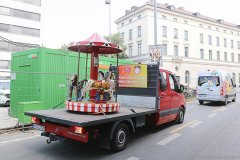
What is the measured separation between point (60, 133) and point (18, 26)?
123 ft

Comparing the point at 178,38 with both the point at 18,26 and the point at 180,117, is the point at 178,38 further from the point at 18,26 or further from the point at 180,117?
the point at 180,117

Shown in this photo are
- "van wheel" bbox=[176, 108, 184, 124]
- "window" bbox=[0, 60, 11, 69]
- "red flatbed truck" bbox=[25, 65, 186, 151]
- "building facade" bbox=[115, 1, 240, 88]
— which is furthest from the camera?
"building facade" bbox=[115, 1, 240, 88]

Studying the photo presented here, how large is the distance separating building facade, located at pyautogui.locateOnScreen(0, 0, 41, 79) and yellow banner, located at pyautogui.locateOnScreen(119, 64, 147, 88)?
3137 cm

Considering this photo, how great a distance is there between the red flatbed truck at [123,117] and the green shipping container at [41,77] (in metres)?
3.59

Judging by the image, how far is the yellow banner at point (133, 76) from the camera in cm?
789

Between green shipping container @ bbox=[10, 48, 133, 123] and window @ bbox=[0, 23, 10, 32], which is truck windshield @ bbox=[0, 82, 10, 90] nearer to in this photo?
green shipping container @ bbox=[10, 48, 133, 123]

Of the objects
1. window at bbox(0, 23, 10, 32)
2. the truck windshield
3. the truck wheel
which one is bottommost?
the truck wheel

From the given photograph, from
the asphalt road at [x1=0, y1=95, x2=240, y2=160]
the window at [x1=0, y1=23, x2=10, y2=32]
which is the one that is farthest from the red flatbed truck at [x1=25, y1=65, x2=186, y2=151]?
the window at [x1=0, y1=23, x2=10, y2=32]

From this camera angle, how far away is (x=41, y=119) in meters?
5.94

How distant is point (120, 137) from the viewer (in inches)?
232

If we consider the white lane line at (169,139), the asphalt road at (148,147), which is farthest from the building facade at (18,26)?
the white lane line at (169,139)

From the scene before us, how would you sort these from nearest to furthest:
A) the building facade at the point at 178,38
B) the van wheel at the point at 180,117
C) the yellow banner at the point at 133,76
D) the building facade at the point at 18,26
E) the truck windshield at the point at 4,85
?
1. the yellow banner at the point at 133,76
2. the van wheel at the point at 180,117
3. the truck windshield at the point at 4,85
4. the building facade at the point at 18,26
5. the building facade at the point at 178,38

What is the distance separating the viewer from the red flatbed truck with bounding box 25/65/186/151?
513 centimetres

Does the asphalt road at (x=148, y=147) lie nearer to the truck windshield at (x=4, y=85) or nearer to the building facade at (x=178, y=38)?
the truck windshield at (x=4, y=85)
